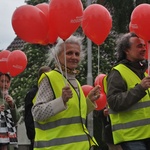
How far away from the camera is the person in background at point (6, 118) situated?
6.65 metres

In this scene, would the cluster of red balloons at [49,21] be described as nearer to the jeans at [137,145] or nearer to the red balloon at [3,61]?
the jeans at [137,145]

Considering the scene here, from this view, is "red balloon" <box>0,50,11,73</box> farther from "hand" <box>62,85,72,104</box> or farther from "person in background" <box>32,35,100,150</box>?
"hand" <box>62,85,72,104</box>

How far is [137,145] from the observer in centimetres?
441

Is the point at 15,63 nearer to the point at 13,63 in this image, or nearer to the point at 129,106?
the point at 13,63

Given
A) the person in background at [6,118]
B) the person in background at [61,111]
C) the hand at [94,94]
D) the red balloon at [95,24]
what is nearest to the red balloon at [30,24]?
the person in background at [61,111]

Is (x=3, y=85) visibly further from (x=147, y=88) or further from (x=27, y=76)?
(x=27, y=76)

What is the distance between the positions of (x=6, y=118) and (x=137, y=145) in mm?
2828

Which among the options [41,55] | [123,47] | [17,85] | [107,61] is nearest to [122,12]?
[107,61]

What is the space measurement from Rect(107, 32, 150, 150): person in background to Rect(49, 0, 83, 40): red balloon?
1.95 feet

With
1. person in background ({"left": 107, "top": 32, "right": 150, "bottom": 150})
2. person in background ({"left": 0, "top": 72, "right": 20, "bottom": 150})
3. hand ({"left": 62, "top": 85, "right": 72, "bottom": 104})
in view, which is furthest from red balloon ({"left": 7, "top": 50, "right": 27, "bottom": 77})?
hand ({"left": 62, "top": 85, "right": 72, "bottom": 104})

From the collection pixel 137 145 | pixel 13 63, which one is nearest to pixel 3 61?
pixel 13 63

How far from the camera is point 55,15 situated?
15.1 feet

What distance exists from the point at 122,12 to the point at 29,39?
13.7 m

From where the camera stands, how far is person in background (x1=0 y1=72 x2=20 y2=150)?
6.65 meters
